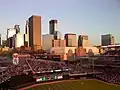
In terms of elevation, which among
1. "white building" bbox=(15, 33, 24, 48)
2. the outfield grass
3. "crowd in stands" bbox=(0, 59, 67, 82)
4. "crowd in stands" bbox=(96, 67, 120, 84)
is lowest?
the outfield grass

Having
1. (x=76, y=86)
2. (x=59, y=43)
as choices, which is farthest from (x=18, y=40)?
(x=59, y=43)

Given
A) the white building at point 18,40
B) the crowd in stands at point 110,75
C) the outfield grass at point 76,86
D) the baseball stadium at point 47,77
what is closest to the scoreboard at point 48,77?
the baseball stadium at point 47,77

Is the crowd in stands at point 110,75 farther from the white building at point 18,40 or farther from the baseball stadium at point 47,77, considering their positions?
the white building at point 18,40

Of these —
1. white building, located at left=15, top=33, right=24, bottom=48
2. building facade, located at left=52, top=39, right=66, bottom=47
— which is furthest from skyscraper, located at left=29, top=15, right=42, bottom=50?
building facade, located at left=52, top=39, right=66, bottom=47

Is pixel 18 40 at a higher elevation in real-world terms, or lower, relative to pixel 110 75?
higher

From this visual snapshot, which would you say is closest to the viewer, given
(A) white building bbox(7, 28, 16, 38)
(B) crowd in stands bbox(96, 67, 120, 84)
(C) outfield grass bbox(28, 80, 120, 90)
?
(C) outfield grass bbox(28, 80, 120, 90)

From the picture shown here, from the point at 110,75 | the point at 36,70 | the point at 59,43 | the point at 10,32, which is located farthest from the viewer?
the point at 59,43

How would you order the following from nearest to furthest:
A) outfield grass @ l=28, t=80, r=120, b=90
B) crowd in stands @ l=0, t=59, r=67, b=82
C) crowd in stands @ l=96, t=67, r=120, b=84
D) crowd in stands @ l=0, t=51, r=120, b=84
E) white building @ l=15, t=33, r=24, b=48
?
1. crowd in stands @ l=0, t=59, r=67, b=82
2. crowd in stands @ l=0, t=51, r=120, b=84
3. outfield grass @ l=28, t=80, r=120, b=90
4. crowd in stands @ l=96, t=67, r=120, b=84
5. white building @ l=15, t=33, r=24, b=48

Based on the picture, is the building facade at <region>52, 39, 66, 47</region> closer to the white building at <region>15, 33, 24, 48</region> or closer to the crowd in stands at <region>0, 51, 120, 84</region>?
the white building at <region>15, 33, 24, 48</region>

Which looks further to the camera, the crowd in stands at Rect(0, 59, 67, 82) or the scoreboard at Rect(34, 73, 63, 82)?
the scoreboard at Rect(34, 73, 63, 82)

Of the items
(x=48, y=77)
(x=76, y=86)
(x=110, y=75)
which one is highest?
(x=48, y=77)

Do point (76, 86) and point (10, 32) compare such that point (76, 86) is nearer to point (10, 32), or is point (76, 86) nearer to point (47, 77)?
point (47, 77)
